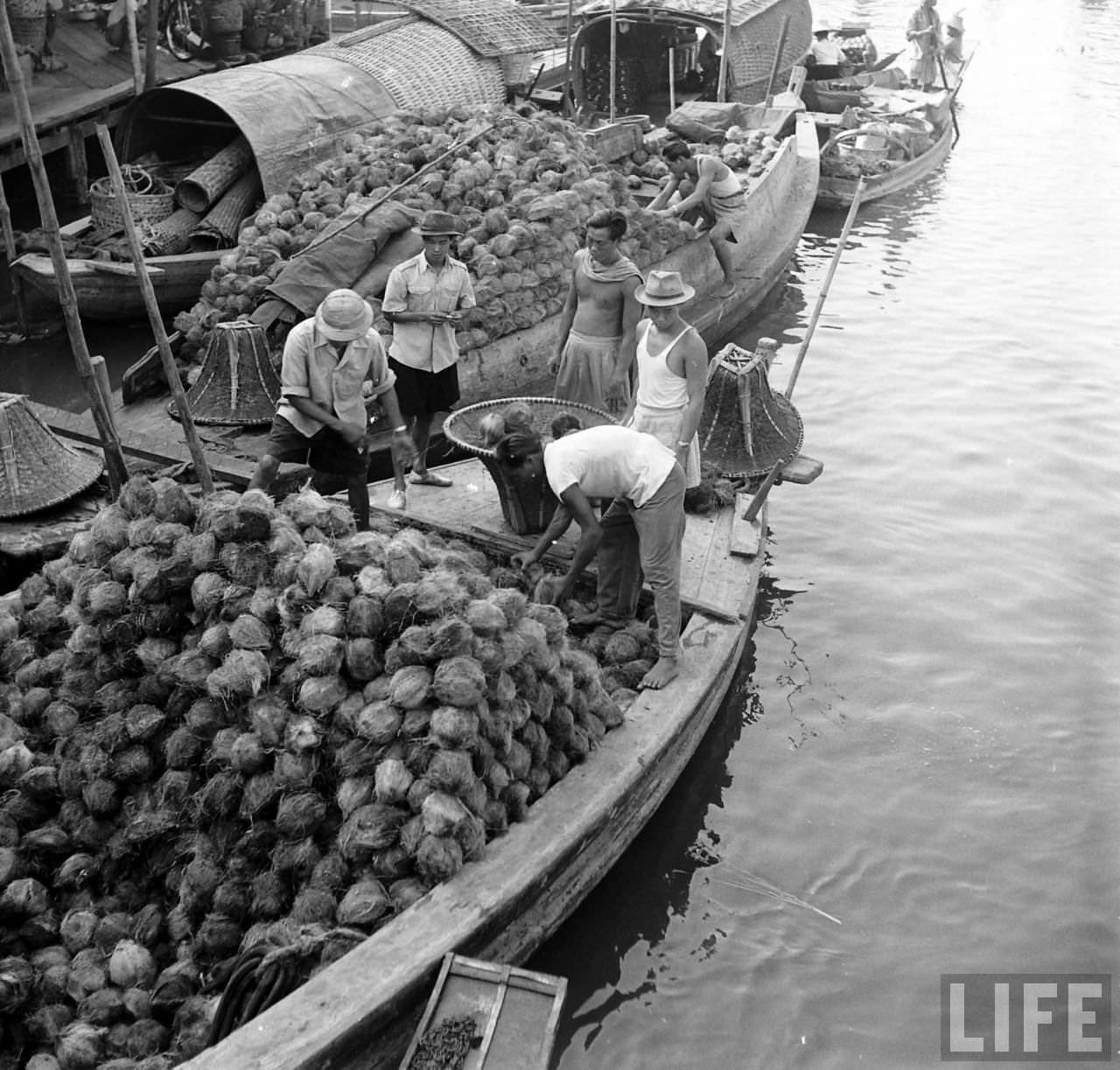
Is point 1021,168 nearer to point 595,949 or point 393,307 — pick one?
point 393,307

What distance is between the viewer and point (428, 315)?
6.44 m

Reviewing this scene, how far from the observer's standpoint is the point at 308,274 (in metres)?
7.80

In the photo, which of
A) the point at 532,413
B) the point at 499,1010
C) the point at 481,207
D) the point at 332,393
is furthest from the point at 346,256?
the point at 499,1010

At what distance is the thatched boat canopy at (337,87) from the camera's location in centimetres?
1033

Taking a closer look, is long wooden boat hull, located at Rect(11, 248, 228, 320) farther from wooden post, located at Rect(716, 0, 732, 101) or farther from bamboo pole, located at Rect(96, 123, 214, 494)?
wooden post, located at Rect(716, 0, 732, 101)

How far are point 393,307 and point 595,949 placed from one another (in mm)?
3765

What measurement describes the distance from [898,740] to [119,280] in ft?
24.6

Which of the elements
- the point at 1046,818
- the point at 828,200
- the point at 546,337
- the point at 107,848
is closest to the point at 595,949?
the point at 107,848

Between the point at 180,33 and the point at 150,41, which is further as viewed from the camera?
the point at 180,33

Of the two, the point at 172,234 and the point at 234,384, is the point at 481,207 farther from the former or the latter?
the point at 172,234

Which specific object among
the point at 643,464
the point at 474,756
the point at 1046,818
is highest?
the point at 643,464

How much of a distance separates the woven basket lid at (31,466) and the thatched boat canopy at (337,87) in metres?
4.63

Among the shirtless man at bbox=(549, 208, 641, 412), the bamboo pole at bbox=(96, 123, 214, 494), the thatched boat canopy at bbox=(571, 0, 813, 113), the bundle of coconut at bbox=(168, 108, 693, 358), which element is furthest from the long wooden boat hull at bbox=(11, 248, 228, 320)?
the thatched boat canopy at bbox=(571, 0, 813, 113)

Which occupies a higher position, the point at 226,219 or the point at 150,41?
the point at 150,41
